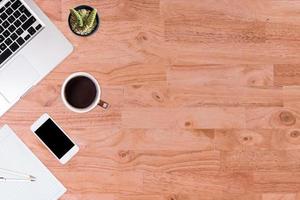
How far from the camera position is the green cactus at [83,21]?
4.13 feet

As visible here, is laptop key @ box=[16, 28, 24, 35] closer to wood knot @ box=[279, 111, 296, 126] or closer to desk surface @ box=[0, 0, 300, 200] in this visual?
desk surface @ box=[0, 0, 300, 200]

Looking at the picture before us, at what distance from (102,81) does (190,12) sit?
0.25 m

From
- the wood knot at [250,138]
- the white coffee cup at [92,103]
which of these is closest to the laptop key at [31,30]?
the white coffee cup at [92,103]

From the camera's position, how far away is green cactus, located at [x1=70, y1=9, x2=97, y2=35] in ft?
4.13

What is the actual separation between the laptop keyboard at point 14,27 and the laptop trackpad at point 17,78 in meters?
0.02

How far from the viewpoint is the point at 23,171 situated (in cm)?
127

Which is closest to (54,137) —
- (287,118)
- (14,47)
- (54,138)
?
(54,138)

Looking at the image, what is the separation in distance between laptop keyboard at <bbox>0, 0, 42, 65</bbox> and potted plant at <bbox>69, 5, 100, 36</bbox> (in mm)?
81

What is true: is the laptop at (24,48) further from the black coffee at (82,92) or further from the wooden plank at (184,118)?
the wooden plank at (184,118)

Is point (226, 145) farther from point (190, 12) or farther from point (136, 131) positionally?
point (190, 12)

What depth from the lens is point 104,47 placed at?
1.29m

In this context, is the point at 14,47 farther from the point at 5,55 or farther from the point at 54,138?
the point at 54,138

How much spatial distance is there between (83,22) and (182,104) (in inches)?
11.2

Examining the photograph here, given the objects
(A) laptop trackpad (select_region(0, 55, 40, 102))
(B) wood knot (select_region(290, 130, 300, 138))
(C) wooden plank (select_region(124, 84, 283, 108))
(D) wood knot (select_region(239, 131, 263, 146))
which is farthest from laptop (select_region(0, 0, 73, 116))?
(B) wood knot (select_region(290, 130, 300, 138))
